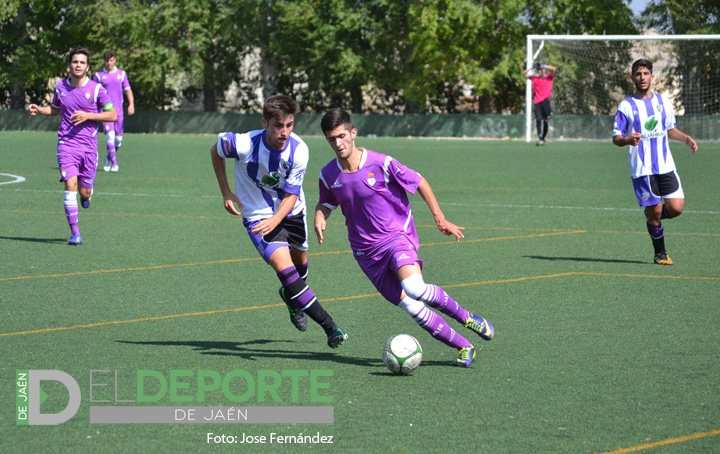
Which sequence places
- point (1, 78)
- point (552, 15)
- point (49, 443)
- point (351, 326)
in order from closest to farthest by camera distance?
point (49, 443)
point (351, 326)
point (552, 15)
point (1, 78)

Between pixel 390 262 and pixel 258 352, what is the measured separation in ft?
3.42

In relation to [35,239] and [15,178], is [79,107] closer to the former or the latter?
[35,239]

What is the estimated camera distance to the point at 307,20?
46.0m

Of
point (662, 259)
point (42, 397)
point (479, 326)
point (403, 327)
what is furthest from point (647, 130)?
point (42, 397)

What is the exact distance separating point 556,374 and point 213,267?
458 centimetres

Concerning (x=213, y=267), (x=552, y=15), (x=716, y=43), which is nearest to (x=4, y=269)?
(x=213, y=267)

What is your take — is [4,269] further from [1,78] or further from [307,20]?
[1,78]

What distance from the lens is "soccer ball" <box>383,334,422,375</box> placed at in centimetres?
560

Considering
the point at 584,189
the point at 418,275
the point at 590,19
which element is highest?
the point at 590,19

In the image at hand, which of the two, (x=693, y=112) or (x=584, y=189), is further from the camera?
(x=693, y=112)

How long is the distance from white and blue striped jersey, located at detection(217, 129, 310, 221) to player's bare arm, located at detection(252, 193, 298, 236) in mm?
57

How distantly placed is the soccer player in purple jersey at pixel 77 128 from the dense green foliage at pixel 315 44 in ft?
106

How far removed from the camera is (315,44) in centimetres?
4619

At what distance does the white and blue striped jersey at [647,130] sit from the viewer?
10.0 metres
